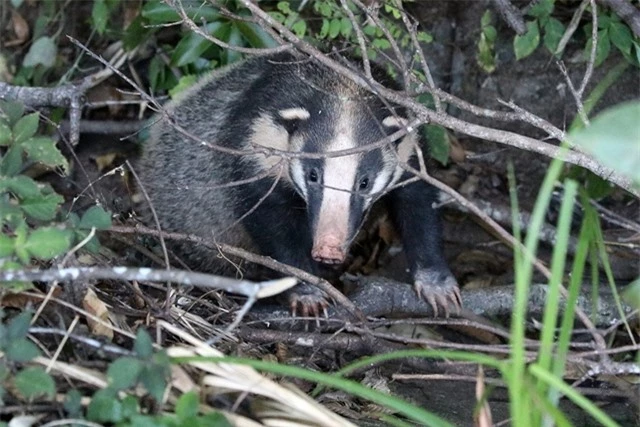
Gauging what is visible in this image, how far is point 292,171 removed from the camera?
12.4 feet

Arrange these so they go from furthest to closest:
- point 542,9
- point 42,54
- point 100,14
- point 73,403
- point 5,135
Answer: point 42,54 → point 100,14 → point 542,9 → point 5,135 → point 73,403

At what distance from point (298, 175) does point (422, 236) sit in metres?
0.72

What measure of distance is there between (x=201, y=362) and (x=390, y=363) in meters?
1.41

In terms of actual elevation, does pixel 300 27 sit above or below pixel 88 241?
above

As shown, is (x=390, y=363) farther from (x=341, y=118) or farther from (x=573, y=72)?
(x=573, y=72)

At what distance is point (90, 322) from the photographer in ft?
9.34

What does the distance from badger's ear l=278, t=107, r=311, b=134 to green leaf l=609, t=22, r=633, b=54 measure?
4.54 ft

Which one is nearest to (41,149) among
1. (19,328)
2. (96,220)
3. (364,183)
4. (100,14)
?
(96,220)

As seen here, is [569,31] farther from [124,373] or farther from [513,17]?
[124,373]

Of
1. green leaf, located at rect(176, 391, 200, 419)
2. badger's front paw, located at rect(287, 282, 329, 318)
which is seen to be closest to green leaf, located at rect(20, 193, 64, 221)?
green leaf, located at rect(176, 391, 200, 419)

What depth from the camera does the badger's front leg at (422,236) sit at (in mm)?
4043

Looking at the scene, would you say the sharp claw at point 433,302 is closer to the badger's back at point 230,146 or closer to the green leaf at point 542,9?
the badger's back at point 230,146

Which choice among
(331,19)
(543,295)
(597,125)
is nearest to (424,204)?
(543,295)

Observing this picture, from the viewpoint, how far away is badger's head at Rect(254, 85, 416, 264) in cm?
353
